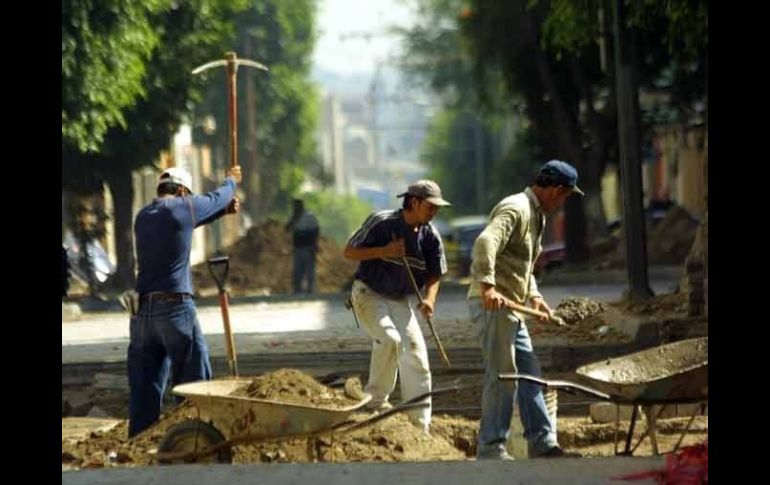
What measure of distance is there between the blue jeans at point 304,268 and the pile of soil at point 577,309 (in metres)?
10.6

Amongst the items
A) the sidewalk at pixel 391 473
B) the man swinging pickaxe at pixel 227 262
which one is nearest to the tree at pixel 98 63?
the man swinging pickaxe at pixel 227 262

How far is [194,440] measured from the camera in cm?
944

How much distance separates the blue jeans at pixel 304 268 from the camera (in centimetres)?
2947

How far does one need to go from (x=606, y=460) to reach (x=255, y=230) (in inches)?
1145

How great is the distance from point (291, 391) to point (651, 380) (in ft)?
7.08

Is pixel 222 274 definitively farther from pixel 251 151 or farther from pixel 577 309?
pixel 251 151

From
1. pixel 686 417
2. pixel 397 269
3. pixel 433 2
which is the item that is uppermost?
pixel 433 2

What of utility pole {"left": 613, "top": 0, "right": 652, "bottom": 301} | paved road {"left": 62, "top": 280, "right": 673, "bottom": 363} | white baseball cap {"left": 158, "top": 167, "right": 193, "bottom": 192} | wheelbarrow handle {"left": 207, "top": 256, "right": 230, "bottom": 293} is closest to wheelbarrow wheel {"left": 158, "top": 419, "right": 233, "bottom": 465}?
wheelbarrow handle {"left": 207, "top": 256, "right": 230, "bottom": 293}

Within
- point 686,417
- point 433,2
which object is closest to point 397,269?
point 686,417

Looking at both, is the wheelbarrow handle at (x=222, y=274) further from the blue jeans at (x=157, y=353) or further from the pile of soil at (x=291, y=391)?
the pile of soil at (x=291, y=391)

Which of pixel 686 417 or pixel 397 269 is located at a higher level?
pixel 397 269

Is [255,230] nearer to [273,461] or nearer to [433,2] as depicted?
[433,2]
